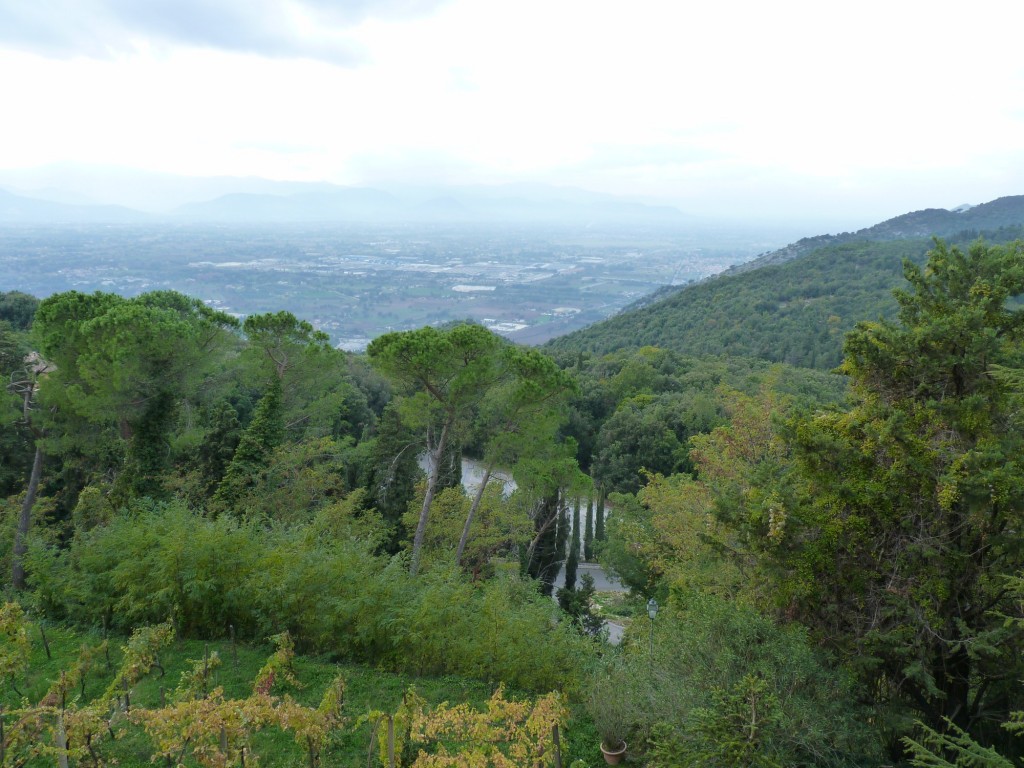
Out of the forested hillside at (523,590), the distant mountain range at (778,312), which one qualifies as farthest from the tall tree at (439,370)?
the distant mountain range at (778,312)

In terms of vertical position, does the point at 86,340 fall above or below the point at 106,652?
above

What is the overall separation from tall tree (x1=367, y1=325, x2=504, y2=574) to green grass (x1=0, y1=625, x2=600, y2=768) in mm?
3985

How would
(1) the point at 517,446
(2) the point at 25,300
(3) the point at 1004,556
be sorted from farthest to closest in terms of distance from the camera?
(2) the point at 25,300 → (1) the point at 517,446 → (3) the point at 1004,556

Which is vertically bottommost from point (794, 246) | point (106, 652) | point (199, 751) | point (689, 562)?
point (689, 562)

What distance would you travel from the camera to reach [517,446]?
42.5 feet

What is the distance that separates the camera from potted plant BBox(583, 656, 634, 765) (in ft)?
20.3

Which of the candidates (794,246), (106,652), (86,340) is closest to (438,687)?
(106,652)

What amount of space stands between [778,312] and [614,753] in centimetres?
5973

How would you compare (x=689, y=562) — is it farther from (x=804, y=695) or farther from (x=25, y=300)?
(x=25, y=300)

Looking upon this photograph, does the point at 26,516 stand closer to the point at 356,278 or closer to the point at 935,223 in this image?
the point at 356,278

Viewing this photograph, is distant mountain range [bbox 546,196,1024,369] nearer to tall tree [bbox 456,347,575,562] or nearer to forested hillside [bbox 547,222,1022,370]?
forested hillside [bbox 547,222,1022,370]

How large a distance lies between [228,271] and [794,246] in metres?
100

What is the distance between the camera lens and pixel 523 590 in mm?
10172

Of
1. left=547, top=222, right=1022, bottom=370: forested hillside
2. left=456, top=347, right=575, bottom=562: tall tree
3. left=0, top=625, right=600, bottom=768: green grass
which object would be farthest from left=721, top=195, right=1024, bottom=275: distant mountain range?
left=0, top=625, right=600, bottom=768: green grass
